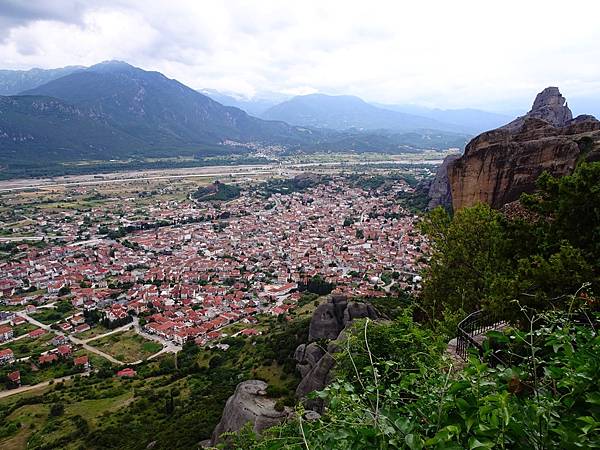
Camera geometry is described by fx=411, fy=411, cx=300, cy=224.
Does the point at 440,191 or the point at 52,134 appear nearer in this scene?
the point at 440,191

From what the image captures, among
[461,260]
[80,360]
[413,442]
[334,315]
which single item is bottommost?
[80,360]

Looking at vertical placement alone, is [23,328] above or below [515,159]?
below

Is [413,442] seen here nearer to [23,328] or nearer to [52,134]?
[23,328]

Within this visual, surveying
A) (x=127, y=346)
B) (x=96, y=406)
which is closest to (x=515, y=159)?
(x=96, y=406)

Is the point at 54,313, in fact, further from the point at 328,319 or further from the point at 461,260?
the point at 461,260

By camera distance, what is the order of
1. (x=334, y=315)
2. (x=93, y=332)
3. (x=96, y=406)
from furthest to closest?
(x=93, y=332) → (x=96, y=406) → (x=334, y=315)

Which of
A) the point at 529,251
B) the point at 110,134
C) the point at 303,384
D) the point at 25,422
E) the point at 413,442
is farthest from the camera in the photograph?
the point at 110,134

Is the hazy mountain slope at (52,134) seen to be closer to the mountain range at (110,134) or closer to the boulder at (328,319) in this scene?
the mountain range at (110,134)

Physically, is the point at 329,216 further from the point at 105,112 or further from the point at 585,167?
the point at 105,112

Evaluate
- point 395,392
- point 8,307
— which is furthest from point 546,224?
point 8,307
